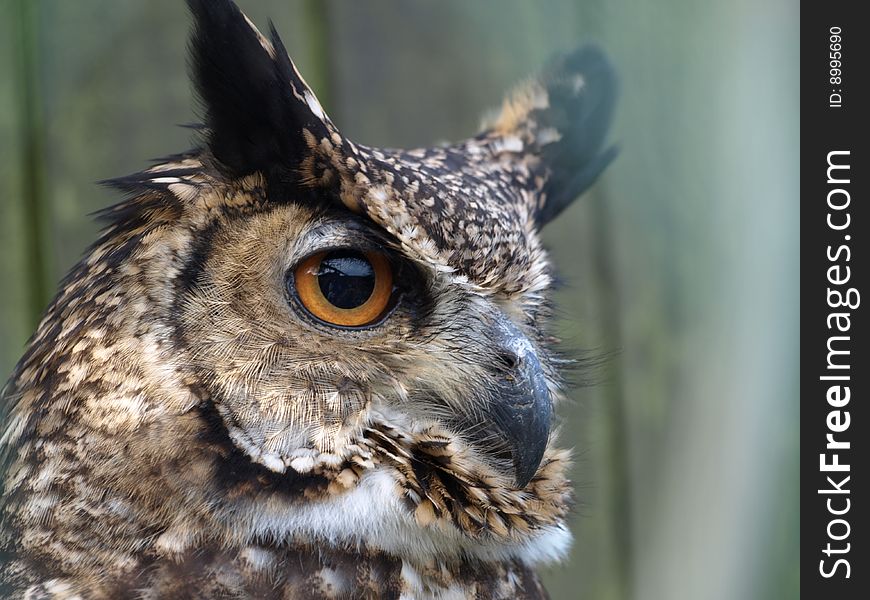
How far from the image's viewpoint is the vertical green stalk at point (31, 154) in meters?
1.29

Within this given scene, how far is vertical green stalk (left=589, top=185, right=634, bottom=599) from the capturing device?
6.01 ft

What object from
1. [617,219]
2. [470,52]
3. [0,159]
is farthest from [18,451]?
[617,219]

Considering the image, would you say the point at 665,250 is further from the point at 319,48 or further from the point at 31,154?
the point at 31,154

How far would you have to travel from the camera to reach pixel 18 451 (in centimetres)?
103

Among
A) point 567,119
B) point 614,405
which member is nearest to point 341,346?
point 567,119

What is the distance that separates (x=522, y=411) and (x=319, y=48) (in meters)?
0.75

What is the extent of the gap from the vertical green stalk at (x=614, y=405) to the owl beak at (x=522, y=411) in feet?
2.41

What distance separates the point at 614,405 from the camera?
1864mm

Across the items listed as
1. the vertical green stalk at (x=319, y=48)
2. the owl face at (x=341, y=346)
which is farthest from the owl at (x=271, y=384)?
the vertical green stalk at (x=319, y=48)

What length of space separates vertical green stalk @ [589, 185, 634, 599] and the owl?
0.73m

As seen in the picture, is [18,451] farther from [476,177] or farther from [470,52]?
[470,52]

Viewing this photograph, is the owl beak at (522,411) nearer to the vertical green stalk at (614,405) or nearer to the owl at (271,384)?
the owl at (271,384)

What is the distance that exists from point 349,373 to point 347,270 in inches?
4.7

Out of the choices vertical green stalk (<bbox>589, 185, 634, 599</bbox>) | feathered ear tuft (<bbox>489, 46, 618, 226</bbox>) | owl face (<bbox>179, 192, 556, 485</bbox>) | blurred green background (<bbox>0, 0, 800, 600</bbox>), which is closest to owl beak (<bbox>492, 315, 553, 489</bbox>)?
owl face (<bbox>179, 192, 556, 485</bbox>)
